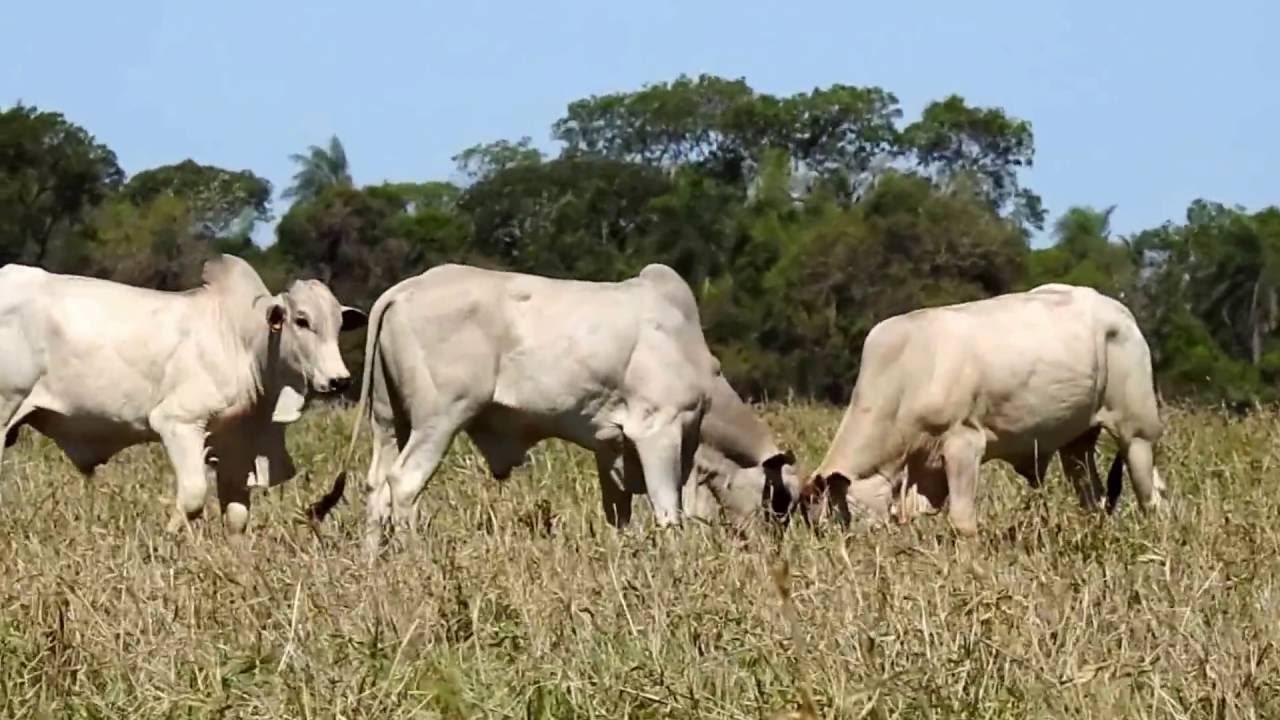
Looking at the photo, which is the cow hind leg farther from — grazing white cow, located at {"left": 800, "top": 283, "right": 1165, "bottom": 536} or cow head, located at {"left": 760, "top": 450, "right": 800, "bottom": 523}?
cow head, located at {"left": 760, "top": 450, "right": 800, "bottom": 523}

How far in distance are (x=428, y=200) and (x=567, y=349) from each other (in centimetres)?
5057

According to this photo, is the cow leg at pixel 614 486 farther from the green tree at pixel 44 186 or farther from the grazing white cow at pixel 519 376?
the green tree at pixel 44 186

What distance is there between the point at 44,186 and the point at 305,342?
1263 inches

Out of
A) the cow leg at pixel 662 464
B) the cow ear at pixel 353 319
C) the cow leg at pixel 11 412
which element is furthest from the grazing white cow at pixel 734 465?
the cow leg at pixel 11 412

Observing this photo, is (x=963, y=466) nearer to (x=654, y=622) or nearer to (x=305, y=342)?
(x=305, y=342)

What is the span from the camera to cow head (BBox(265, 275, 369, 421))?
31.6 ft

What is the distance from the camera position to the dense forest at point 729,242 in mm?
37250

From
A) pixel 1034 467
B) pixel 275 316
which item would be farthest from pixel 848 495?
pixel 275 316

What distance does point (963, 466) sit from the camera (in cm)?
1002

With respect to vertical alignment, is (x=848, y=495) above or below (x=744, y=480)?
above

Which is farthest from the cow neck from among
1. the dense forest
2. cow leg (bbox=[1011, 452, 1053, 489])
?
the dense forest

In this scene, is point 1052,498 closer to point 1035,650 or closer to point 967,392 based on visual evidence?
point 967,392

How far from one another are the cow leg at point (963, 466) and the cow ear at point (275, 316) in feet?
9.66

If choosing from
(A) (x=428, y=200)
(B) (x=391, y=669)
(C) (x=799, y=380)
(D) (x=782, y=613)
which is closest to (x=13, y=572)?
(B) (x=391, y=669)
